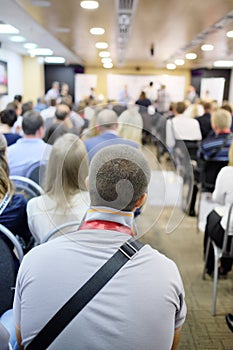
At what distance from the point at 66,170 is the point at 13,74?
8538mm

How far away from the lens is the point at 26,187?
1.91 metres

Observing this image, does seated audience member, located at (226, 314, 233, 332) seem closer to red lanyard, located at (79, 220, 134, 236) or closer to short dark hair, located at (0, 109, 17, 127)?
red lanyard, located at (79, 220, 134, 236)

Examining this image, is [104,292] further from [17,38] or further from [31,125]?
[17,38]

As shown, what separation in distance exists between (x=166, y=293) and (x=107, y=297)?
5.2 inches

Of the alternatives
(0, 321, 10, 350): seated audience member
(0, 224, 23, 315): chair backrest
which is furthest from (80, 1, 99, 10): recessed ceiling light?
(0, 321, 10, 350): seated audience member

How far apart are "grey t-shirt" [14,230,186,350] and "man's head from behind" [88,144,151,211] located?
0.11 meters

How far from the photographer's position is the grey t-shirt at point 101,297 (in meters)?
0.75

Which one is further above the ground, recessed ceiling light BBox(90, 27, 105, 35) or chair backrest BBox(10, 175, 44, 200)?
recessed ceiling light BBox(90, 27, 105, 35)

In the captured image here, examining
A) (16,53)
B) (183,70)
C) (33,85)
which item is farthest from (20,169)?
(183,70)

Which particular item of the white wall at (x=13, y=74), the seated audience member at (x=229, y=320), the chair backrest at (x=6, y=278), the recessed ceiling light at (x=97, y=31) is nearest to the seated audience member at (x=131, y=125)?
the chair backrest at (x=6, y=278)

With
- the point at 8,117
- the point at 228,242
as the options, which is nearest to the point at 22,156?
the point at 8,117

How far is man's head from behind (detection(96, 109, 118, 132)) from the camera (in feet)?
4.23

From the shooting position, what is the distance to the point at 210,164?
2.99 meters

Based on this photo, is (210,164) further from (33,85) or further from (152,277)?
(33,85)
